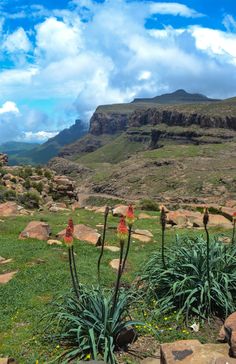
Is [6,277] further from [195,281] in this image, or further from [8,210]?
[8,210]

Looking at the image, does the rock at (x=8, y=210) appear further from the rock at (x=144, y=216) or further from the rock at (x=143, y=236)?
the rock at (x=143, y=236)

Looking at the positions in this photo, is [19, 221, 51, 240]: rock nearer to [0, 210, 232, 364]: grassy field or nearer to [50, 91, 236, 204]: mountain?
[0, 210, 232, 364]: grassy field

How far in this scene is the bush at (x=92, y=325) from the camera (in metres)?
7.31

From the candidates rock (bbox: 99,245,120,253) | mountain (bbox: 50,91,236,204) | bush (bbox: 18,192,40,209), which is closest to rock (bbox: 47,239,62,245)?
rock (bbox: 99,245,120,253)

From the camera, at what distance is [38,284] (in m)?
11.9

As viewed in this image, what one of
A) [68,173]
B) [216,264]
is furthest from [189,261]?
[68,173]

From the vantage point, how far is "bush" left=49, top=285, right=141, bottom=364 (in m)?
7.31

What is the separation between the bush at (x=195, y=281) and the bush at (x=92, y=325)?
145 centimetres

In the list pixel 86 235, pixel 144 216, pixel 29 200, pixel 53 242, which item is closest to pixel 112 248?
pixel 86 235

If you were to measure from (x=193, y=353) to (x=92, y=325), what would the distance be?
6.08 feet

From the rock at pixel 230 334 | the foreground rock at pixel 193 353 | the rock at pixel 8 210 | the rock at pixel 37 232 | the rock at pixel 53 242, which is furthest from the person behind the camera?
the rock at pixel 8 210

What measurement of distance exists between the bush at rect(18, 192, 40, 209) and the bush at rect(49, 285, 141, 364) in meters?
27.4

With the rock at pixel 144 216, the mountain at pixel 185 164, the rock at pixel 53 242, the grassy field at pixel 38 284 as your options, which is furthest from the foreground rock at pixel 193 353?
the mountain at pixel 185 164

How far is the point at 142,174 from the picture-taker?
131m
